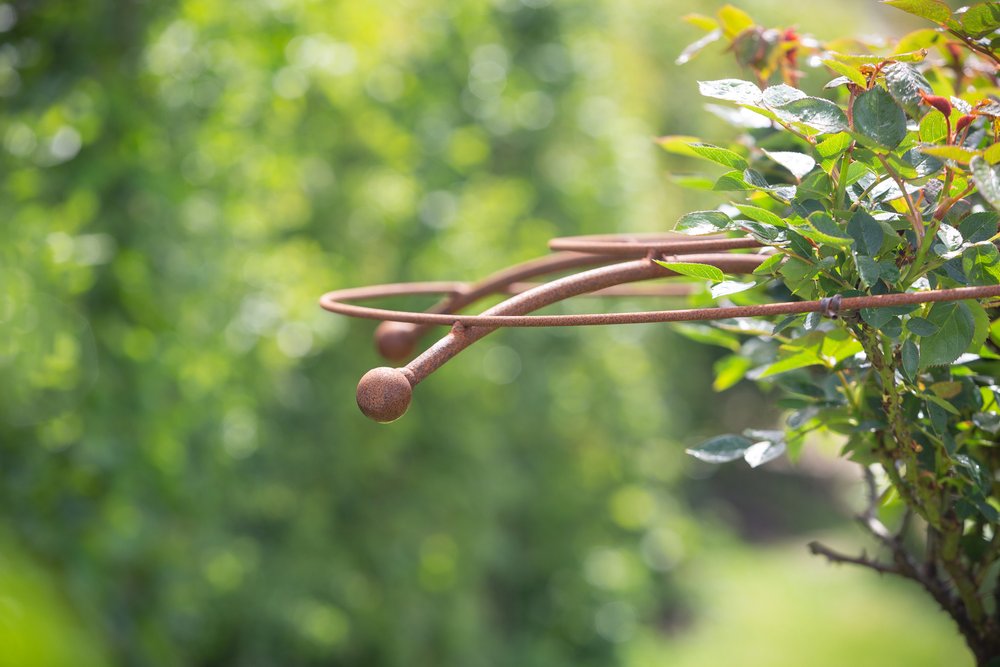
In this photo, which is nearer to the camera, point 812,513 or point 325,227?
point 325,227

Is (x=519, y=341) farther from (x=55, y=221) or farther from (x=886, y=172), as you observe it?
(x=886, y=172)

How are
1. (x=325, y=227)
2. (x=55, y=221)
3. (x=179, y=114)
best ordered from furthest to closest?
1. (x=325, y=227)
2. (x=179, y=114)
3. (x=55, y=221)

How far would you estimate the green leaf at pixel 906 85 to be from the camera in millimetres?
860

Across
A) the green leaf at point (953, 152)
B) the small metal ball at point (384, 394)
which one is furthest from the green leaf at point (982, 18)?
the small metal ball at point (384, 394)

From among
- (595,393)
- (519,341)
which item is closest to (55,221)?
(519,341)

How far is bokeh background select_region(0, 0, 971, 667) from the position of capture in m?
2.49

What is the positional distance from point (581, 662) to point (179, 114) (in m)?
3.51

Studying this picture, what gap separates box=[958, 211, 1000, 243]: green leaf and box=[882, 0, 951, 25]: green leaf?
0.64 ft

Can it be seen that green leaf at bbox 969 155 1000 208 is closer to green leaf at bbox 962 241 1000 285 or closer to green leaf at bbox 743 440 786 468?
green leaf at bbox 962 241 1000 285

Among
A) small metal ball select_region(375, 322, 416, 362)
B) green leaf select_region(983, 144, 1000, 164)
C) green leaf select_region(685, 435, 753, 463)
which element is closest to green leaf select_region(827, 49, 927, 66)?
green leaf select_region(983, 144, 1000, 164)

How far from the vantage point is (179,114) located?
8.92 ft

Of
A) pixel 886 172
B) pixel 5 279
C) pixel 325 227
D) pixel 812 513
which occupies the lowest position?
pixel 812 513

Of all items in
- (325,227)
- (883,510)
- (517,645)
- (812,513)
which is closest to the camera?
(883,510)

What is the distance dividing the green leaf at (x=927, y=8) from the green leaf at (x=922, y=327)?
0.95 ft
